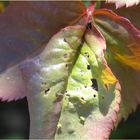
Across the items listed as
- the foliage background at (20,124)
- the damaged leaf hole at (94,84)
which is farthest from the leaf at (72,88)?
the foliage background at (20,124)

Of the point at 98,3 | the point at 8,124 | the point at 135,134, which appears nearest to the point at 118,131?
the point at 135,134

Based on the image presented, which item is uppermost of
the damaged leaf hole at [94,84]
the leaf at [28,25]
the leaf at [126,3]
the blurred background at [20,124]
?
the leaf at [126,3]

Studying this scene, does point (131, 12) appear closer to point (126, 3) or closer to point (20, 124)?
point (126, 3)

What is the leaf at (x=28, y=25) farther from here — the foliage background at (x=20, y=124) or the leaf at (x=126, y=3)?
the foliage background at (x=20, y=124)

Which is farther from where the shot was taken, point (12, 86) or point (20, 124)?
point (20, 124)

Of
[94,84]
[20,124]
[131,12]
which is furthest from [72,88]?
[20,124]

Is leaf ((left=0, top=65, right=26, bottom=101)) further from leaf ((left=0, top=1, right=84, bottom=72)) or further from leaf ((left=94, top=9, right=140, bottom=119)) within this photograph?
leaf ((left=94, top=9, right=140, bottom=119))

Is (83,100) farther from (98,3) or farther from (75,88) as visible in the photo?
(98,3)
